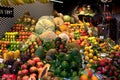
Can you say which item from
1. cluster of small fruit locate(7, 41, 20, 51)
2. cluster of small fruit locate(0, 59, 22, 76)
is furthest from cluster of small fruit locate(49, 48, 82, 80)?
cluster of small fruit locate(7, 41, 20, 51)

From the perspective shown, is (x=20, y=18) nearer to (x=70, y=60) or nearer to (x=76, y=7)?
(x=70, y=60)

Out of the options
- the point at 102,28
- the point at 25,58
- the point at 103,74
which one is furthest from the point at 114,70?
the point at 102,28

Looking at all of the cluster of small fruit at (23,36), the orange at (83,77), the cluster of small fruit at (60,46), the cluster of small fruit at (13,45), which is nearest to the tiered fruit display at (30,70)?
the orange at (83,77)

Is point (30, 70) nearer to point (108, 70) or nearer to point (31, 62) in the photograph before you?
point (31, 62)

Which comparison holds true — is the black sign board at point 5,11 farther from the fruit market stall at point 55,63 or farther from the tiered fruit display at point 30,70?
the tiered fruit display at point 30,70

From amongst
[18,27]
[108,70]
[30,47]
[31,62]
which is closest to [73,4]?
[18,27]

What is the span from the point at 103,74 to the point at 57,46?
974 millimetres

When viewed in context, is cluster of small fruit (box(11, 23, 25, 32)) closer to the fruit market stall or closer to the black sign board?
the black sign board

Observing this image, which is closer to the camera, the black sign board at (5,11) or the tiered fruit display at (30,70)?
the tiered fruit display at (30,70)

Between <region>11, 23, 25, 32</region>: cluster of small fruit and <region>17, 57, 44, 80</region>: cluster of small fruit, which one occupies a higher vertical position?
<region>17, 57, 44, 80</region>: cluster of small fruit

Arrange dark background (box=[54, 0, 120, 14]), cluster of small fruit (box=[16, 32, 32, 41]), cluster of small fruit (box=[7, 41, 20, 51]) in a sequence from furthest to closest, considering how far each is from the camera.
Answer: dark background (box=[54, 0, 120, 14]) < cluster of small fruit (box=[16, 32, 32, 41]) < cluster of small fruit (box=[7, 41, 20, 51])

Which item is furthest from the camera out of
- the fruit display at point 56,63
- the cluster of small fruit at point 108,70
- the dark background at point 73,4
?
the dark background at point 73,4

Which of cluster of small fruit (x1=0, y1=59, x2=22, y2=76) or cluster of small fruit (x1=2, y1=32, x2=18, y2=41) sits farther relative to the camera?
cluster of small fruit (x1=2, y1=32, x2=18, y2=41)

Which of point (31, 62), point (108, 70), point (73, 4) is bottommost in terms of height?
point (73, 4)
